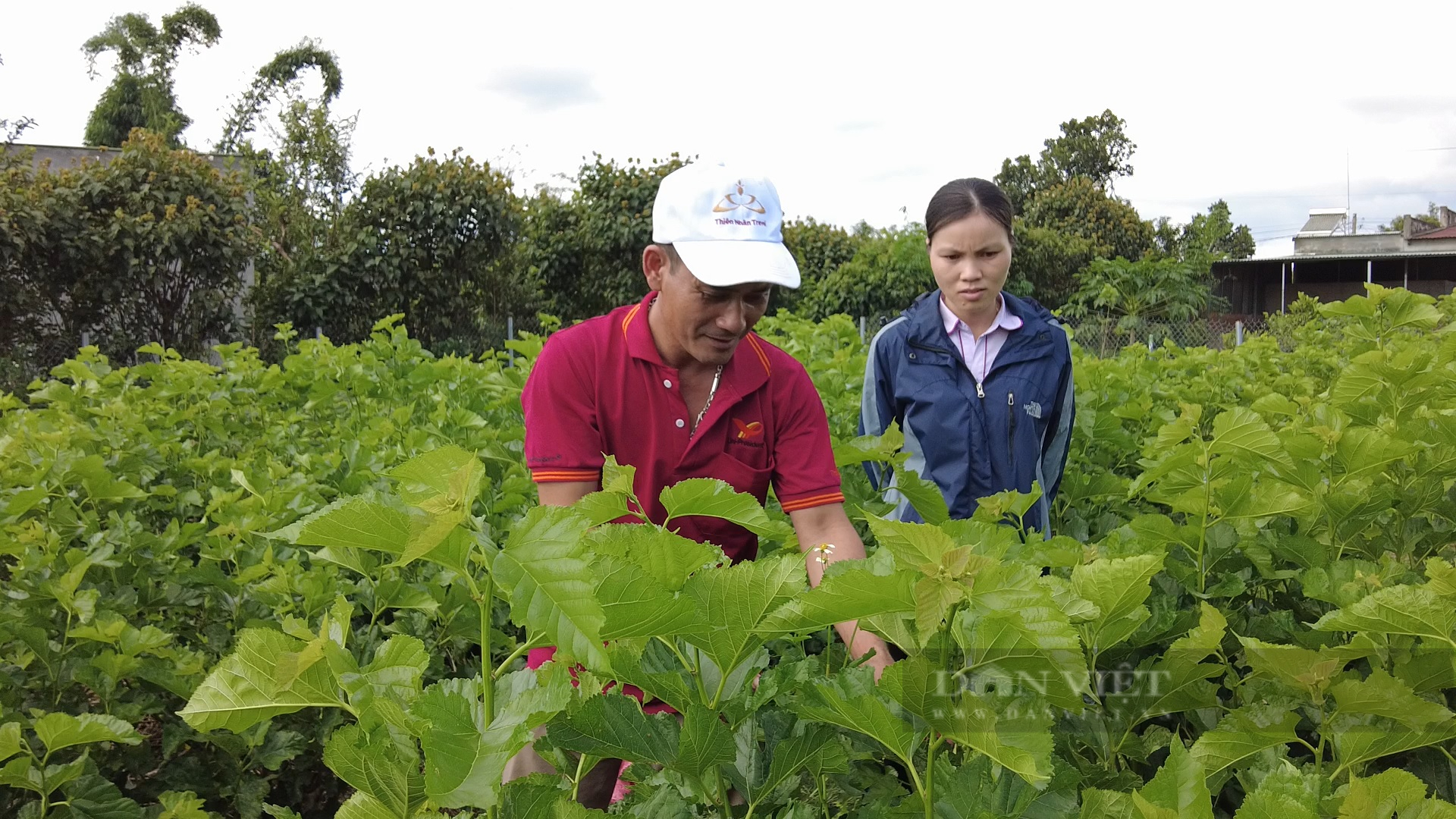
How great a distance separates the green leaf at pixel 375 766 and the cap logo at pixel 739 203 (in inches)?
56.3

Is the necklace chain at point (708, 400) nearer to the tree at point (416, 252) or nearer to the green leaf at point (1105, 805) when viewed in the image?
the green leaf at point (1105, 805)

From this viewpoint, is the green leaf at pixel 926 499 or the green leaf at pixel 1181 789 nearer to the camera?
the green leaf at pixel 1181 789

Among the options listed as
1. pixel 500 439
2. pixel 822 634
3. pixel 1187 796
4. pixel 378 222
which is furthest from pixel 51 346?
pixel 1187 796

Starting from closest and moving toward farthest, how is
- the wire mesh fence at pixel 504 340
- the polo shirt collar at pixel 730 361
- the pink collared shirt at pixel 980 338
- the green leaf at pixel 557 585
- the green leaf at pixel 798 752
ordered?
the green leaf at pixel 557 585
the green leaf at pixel 798 752
the polo shirt collar at pixel 730 361
the pink collared shirt at pixel 980 338
the wire mesh fence at pixel 504 340

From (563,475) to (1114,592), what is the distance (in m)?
1.26

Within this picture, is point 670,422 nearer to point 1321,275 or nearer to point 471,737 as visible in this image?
point 471,737

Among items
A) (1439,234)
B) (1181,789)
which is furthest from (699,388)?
(1439,234)

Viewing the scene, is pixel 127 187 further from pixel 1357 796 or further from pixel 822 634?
pixel 1357 796

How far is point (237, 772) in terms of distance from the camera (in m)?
2.38

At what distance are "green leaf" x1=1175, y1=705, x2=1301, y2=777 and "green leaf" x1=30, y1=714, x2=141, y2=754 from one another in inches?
60.8

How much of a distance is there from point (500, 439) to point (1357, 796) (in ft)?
10.2

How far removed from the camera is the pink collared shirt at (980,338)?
11.0 feet

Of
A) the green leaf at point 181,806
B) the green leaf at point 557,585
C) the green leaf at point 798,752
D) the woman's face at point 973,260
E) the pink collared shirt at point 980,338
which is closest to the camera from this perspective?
the green leaf at point 557,585

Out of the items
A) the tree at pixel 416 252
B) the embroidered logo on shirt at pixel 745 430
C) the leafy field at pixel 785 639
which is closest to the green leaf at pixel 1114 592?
the leafy field at pixel 785 639
